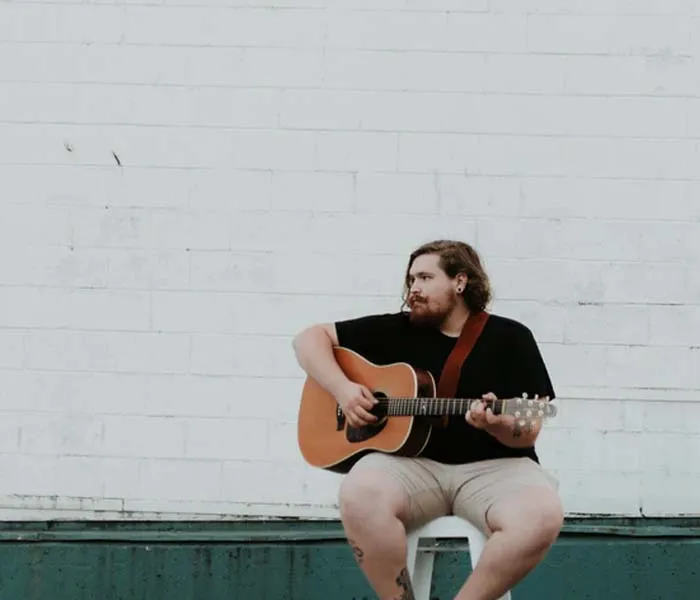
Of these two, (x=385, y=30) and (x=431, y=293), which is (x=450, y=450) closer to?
(x=431, y=293)

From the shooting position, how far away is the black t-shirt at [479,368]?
4996mm

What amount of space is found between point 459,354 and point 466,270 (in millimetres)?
282

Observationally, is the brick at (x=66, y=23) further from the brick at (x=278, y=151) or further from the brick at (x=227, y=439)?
the brick at (x=227, y=439)

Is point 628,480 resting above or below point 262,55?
below

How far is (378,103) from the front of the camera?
611 centimetres

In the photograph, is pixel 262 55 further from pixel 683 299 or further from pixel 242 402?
pixel 683 299

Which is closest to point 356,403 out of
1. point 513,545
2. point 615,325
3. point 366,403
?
point 366,403

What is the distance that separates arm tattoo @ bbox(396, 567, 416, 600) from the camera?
15.7ft

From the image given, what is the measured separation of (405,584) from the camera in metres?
4.79

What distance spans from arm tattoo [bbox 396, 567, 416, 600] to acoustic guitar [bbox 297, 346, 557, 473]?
1.22 feet

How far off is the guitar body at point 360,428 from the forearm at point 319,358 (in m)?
0.06

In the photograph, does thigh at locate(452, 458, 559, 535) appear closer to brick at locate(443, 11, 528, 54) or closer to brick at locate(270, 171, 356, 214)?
brick at locate(270, 171, 356, 214)

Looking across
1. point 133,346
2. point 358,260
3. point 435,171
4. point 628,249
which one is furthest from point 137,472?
point 628,249

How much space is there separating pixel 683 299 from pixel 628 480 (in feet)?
2.25
